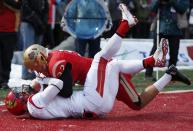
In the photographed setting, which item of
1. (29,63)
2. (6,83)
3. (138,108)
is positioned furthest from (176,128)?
(6,83)

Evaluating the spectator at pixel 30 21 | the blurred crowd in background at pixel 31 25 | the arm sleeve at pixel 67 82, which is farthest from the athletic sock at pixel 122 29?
the spectator at pixel 30 21

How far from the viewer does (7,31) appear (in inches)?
470

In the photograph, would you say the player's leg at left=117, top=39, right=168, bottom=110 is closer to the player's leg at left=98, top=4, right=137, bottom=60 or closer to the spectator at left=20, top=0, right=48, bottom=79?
the player's leg at left=98, top=4, right=137, bottom=60

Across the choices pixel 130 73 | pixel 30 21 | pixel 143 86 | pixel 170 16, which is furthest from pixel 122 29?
pixel 30 21

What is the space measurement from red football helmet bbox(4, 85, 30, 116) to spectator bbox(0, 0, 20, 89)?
3287 millimetres

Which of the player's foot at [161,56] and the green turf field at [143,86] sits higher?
the player's foot at [161,56]

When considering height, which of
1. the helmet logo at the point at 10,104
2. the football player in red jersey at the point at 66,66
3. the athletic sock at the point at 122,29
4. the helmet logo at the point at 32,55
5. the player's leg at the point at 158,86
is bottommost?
the helmet logo at the point at 10,104

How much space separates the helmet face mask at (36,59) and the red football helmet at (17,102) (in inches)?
16.2

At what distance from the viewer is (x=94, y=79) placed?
8516 mm

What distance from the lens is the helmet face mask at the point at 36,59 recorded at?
8367mm

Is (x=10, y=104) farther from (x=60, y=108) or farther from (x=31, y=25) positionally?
(x=31, y=25)

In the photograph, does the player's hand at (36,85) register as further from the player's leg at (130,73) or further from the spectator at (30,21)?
the spectator at (30,21)

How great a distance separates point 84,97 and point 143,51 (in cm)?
815

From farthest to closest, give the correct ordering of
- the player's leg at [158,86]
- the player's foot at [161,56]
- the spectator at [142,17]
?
1. the spectator at [142,17]
2. the player's leg at [158,86]
3. the player's foot at [161,56]
